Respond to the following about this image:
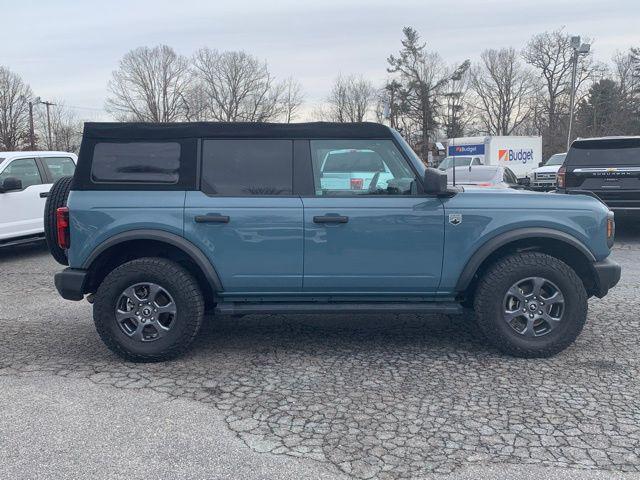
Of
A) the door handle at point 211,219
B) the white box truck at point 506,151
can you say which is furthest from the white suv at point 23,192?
the white box truck at point 506,151

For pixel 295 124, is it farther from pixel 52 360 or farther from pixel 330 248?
pixel 52 360

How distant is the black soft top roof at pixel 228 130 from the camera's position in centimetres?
479

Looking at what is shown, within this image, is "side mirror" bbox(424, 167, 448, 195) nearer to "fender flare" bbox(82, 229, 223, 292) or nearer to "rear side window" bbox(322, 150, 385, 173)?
"rear side window" bbox(322, 150, 385, 173)

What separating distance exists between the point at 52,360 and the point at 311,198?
2.44 m

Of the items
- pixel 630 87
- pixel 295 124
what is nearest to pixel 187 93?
pixel 630 87

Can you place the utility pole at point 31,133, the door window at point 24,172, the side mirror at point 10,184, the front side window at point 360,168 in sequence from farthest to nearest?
the utility pole at point 31,133 < the door window at point 24,172 < the side mirror at point 10,184 < the front side window at point 360,168

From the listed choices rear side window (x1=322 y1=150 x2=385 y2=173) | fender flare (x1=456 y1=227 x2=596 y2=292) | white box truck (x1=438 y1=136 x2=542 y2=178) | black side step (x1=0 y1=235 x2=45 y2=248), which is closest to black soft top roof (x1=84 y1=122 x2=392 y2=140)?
rear side window (x1=322 y1=150 x2=385 y2=173)

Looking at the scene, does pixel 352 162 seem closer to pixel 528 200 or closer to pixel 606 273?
pixel 528 200

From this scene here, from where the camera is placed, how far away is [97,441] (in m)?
3.44

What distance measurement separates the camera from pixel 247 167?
4789 mm

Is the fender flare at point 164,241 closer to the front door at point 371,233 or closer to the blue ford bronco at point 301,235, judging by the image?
the blue ford bronco at point 301,235

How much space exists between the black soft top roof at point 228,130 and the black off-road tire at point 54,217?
650 millimetres

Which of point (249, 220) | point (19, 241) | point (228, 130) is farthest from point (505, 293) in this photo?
point (19, 241)

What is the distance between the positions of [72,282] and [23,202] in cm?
618
